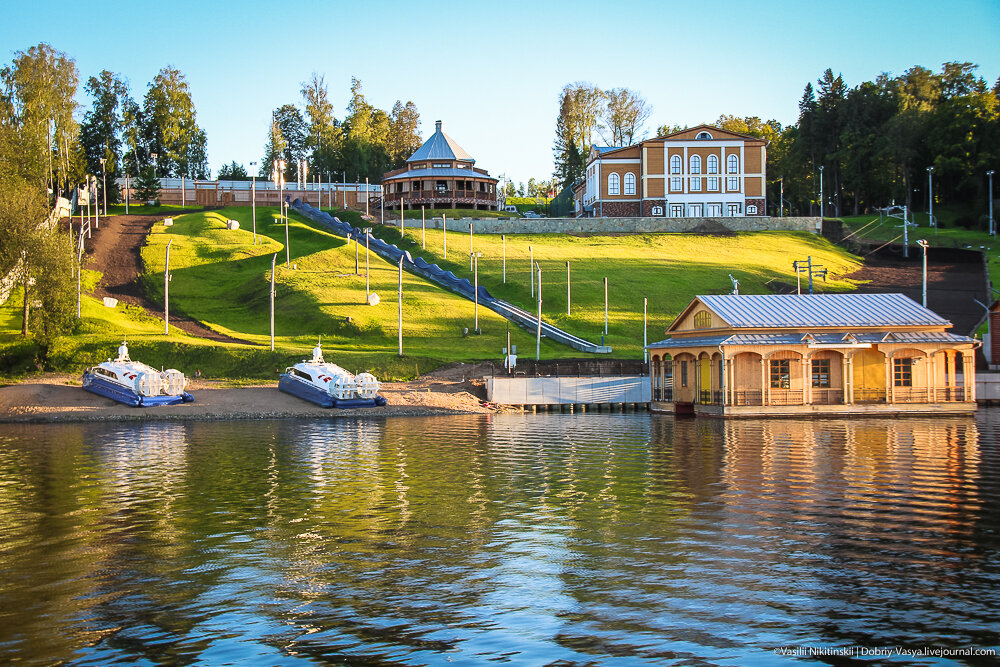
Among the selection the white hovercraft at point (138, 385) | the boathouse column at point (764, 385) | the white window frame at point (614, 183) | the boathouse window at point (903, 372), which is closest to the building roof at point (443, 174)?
the white window frame at point (614, 183)

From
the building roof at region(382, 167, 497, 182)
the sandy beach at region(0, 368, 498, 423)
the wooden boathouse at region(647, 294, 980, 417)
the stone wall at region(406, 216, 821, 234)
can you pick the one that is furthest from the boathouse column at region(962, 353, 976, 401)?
the building roof at region(382, 167, 497, 182)

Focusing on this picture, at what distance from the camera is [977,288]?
90.4 meters

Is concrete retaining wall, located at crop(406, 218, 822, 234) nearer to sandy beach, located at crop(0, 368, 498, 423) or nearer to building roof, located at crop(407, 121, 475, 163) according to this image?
building roof, located at crop(407, 121, 475, 163)

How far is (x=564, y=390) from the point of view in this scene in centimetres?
6488

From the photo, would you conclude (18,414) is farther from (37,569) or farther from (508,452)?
(37,569)

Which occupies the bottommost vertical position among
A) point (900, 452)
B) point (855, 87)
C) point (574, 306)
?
point (900, 452)

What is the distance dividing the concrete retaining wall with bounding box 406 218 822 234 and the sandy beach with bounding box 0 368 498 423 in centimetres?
5535

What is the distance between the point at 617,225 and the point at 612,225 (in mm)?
665

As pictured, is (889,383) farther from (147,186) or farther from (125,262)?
(147,186)

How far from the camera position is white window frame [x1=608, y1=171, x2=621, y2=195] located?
12550 cm

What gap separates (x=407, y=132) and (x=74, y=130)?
70.7m

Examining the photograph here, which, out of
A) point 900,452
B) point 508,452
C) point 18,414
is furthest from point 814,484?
point 18,414

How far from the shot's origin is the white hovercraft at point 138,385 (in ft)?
191

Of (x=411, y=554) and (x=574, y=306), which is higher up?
(x=574, y=306)
